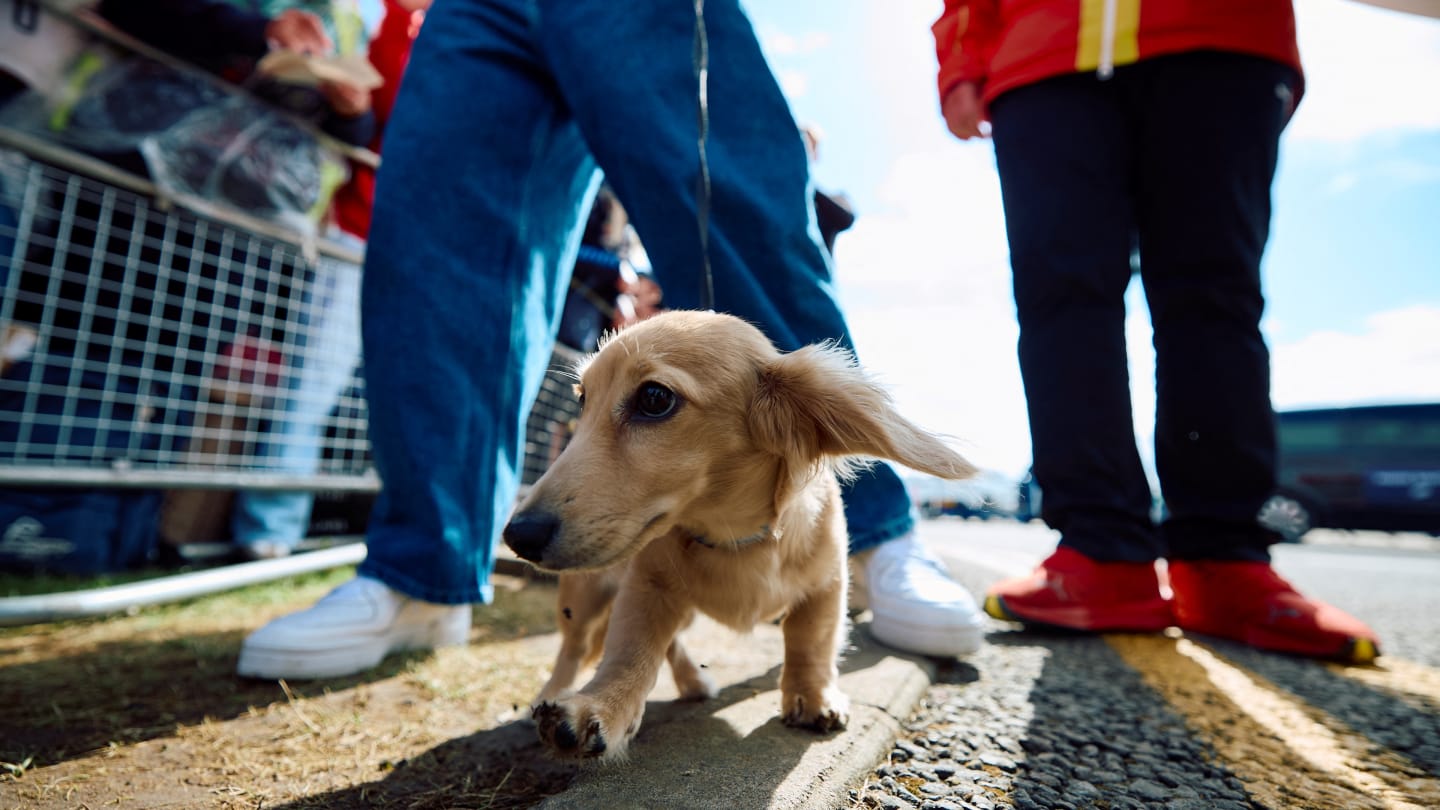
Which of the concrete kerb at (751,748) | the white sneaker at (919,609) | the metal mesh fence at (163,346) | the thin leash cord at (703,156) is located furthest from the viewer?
the metal mesh fence at (163,346)

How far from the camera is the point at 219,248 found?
2.99 meters

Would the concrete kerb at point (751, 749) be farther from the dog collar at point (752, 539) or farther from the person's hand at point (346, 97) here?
the person's hand at point (346, 97)

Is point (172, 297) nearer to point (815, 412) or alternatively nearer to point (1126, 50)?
point (815, 412)

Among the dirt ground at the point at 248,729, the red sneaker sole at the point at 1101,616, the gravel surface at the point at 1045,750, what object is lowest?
the dirt ground at the point at 248,729

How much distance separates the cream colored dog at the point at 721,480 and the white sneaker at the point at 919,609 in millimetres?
274

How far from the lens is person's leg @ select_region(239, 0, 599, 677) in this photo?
5.51 feet

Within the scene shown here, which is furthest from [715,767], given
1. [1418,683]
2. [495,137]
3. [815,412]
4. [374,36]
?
[374,36]

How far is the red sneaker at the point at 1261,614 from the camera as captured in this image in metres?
1.98

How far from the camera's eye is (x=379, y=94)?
3.54 m

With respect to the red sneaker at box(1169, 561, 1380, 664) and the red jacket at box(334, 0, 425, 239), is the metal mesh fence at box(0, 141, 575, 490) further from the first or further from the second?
the red sneaker at box(1169, 561, 1380, 664)

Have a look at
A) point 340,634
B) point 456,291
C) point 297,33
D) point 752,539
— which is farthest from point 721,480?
point 297,33

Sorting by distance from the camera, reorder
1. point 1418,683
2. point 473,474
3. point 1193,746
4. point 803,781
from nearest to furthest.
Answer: point 803,781 → point 1193,746 → point 473,474 → point 1418,683

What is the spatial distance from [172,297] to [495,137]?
1.94 m

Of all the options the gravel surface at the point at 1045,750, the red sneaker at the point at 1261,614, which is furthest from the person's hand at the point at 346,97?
the red sneaker at the point at 1261,614
